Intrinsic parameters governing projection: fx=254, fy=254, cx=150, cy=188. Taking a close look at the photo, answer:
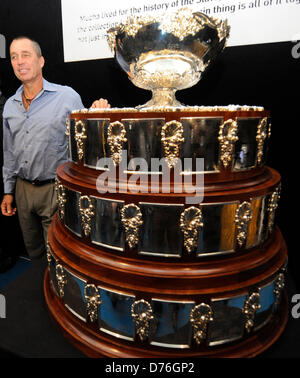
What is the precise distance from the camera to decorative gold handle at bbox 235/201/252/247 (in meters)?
0.71

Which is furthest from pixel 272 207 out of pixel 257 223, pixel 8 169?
pixel 8 169

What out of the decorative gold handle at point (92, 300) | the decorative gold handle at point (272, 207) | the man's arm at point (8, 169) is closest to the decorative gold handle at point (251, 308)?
the decorative gold handle at point (272, 207)

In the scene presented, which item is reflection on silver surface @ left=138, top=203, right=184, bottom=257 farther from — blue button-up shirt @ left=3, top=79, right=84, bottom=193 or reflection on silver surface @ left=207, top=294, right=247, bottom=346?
blue button-up shirt @ left=3, top=79, right=84, bottom=193

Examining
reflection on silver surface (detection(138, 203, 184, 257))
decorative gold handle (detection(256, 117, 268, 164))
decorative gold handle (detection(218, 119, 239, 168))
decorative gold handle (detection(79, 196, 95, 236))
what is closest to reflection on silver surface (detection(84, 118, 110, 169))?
decorative gold handle (detection(79, 196, 95, 236))

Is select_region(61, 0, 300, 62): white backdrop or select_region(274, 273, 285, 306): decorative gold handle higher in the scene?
select_region(61, 0, 300, 62): white backdrop

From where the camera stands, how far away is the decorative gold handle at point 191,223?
0.68 meters

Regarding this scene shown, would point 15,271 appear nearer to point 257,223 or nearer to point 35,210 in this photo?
point 35,210

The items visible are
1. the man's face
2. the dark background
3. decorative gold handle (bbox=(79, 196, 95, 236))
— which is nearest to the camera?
decorative gold handle (bbox=(79, 196, 95, 236))

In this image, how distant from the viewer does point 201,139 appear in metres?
0.68

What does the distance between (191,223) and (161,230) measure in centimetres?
8

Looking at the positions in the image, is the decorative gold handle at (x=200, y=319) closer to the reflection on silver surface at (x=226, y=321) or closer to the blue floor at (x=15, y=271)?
the reflection on silver surface at (x=226, y=321)

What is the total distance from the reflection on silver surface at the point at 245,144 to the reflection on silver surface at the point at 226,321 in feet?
1.26

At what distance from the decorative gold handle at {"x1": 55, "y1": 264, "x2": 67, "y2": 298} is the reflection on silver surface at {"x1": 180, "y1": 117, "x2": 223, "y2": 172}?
556mm

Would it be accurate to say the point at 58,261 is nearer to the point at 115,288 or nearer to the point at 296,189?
the point at 115,288
